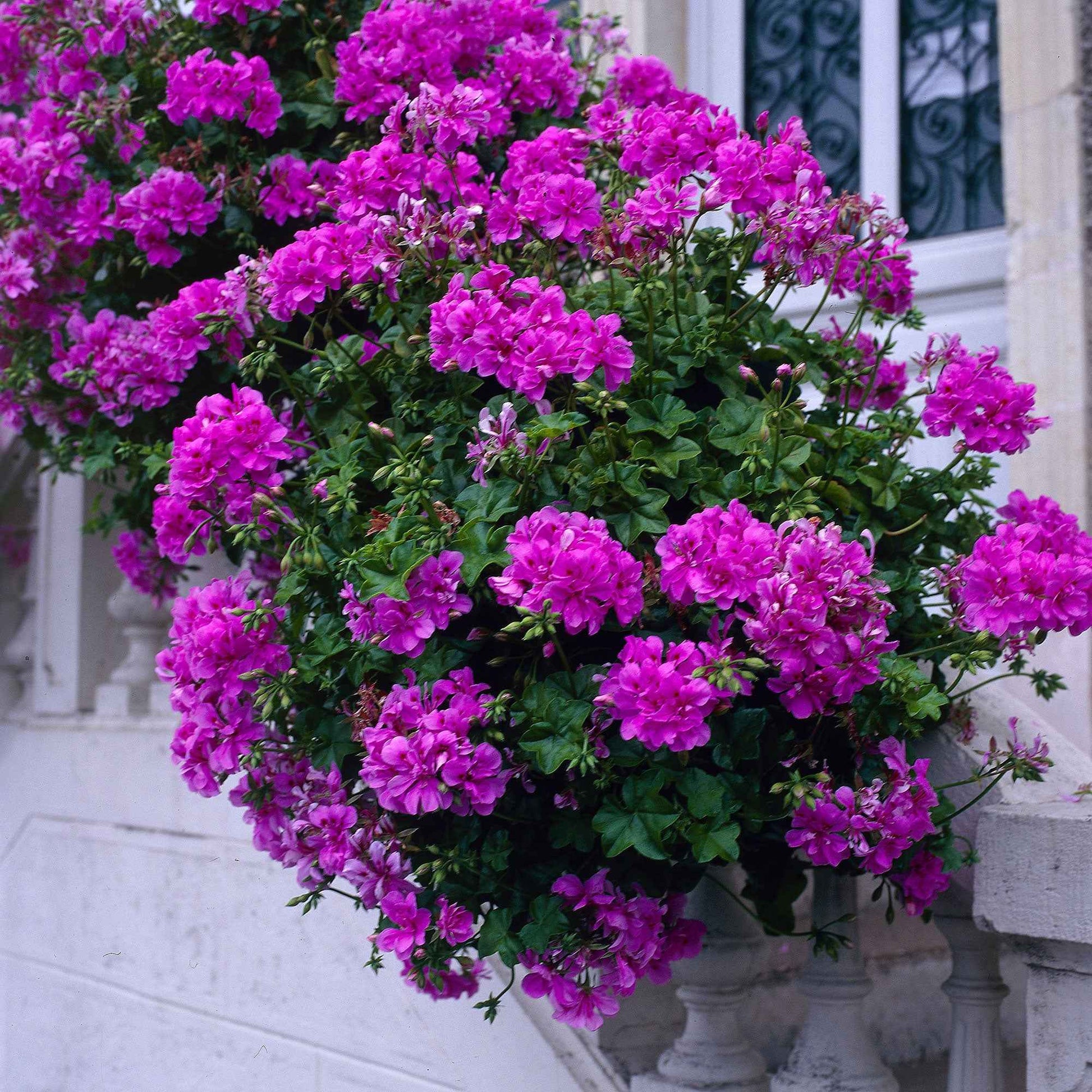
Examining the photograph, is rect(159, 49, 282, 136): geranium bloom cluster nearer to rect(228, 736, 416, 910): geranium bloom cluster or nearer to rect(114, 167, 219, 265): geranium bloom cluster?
rect(114, 167, 219, 265): geranium bloom cluster

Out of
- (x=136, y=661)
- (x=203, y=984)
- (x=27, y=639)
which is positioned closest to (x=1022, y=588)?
(x=203, y=984)

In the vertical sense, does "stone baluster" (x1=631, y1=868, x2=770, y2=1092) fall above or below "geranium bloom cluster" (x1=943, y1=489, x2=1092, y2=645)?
below

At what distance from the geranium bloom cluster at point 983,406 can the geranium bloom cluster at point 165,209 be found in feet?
4.04

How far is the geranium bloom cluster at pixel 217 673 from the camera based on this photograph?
163 centimetres

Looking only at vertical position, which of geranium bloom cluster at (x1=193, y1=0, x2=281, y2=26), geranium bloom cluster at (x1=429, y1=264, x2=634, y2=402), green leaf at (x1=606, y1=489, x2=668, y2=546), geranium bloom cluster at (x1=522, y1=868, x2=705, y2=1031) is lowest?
geranium bloom cluster at (x1=522, y1=868, x2=705, y2=1031)

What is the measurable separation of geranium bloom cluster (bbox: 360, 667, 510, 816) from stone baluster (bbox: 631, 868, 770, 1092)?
0.70 metres

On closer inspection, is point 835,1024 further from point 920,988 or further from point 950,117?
point 950,117

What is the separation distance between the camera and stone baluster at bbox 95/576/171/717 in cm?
330

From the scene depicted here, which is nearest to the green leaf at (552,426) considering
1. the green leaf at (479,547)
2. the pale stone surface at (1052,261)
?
the green leaf at (479,547)

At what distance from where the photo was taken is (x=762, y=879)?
189 cm

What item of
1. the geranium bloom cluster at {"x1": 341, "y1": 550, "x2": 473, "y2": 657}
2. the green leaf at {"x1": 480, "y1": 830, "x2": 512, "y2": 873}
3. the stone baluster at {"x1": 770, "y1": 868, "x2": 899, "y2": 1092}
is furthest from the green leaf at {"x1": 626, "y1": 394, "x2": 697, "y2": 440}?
the stone baluster at {"x1": 770, "y1": 868, "x2": 899, "y2": 1092}

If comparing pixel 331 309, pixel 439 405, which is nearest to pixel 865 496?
pixel 439 405

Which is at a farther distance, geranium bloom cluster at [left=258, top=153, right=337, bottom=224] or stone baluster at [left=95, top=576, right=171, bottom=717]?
stone baluster at [left=95, top=576, right=171, bottom=717]

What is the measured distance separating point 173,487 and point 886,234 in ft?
3.39
